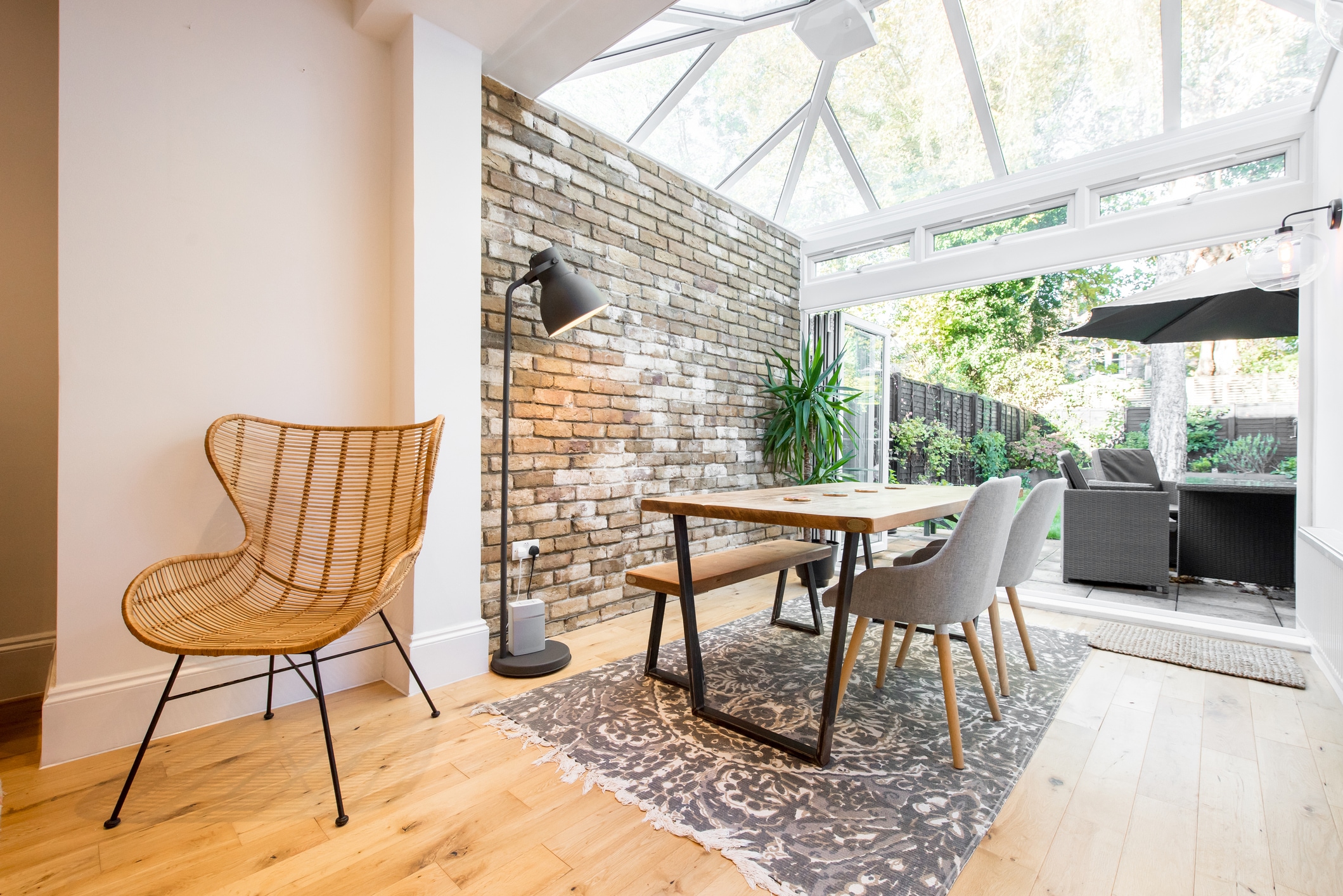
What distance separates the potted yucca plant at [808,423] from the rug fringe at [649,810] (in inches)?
102

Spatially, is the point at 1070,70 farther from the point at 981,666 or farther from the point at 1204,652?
the point at 981,666

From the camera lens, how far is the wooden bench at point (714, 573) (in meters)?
2.13

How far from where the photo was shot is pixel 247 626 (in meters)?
1.64

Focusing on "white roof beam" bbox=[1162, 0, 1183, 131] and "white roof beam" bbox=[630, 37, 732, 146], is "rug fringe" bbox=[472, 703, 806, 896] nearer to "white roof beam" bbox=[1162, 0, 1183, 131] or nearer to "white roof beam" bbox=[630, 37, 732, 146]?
"white roof beam" bbox=[630, 37, 732, 146]

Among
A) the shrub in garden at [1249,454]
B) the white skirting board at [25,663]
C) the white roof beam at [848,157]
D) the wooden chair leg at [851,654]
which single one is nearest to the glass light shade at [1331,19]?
the wooden chair leg at [851,654]

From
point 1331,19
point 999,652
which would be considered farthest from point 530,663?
point 1331,19

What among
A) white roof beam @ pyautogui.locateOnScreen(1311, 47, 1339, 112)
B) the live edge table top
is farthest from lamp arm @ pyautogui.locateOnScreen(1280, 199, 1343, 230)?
the live edge table top

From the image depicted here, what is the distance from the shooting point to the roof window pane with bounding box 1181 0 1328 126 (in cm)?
267

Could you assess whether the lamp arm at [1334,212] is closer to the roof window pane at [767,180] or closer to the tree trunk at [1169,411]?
the roof window pane at [767,180]

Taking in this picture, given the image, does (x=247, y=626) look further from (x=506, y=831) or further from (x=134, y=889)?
(x=506, y=831)

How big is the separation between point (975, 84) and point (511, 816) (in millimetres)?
4098

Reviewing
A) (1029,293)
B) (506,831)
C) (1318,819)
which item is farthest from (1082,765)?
(1029,293)

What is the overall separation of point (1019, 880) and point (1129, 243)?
133 inches

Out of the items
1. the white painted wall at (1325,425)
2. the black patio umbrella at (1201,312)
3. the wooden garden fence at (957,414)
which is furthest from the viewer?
the wooden garden fence at (957,414)
